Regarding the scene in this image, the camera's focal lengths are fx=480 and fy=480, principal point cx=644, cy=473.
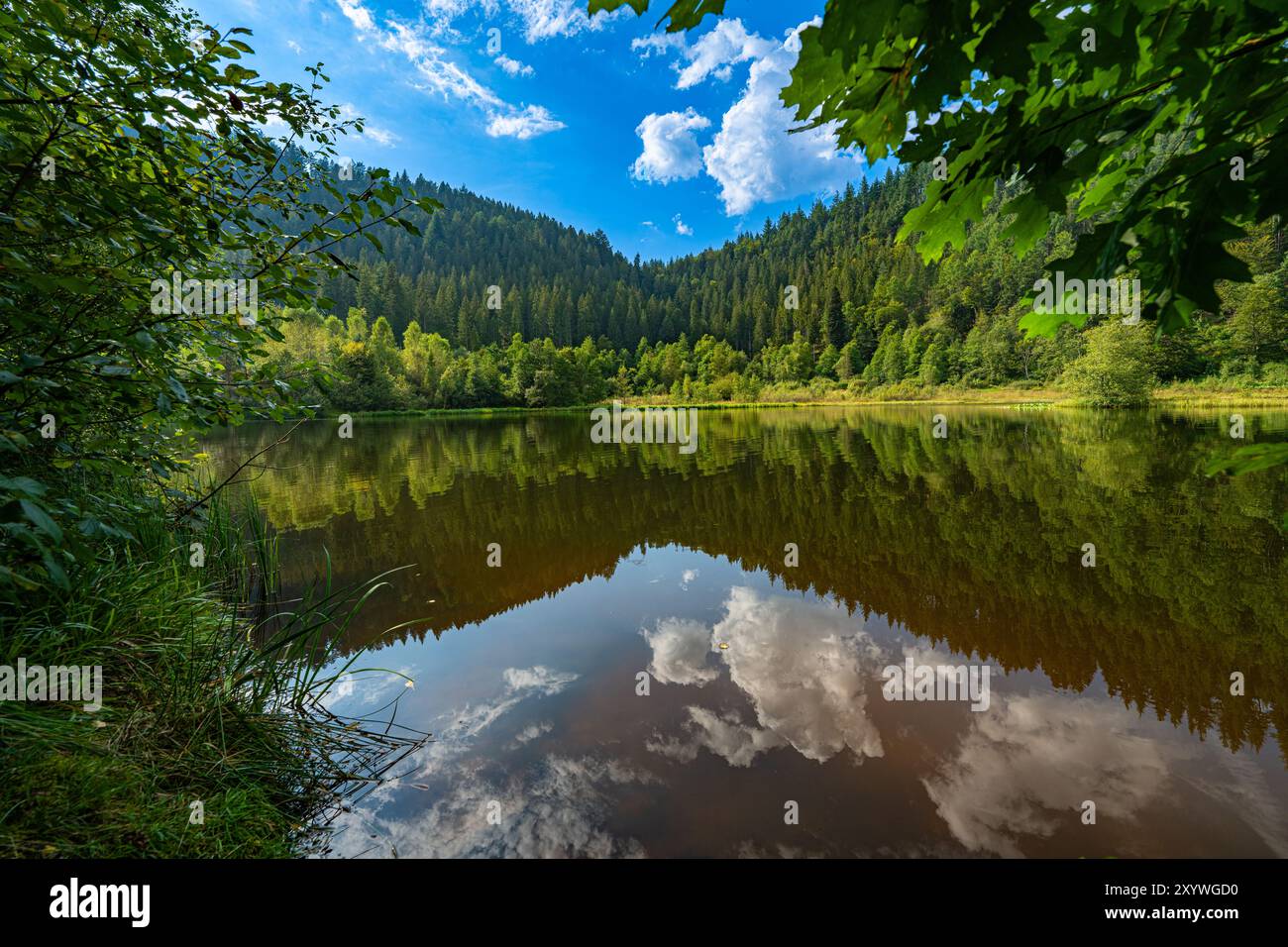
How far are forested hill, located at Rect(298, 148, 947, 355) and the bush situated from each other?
40.3 meters

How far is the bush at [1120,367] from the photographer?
38312 millimetres

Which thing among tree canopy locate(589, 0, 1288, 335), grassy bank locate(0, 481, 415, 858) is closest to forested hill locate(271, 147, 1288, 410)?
grassy bank locate(0, 481, 415, 858)

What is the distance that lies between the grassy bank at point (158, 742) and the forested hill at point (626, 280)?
71.8m

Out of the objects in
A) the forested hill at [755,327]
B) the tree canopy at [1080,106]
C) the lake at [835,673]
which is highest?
the forested hill at [755,327]

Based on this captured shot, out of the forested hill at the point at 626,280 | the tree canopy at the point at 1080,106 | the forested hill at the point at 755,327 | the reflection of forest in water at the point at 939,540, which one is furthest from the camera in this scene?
the forested hill at the point at 626,280

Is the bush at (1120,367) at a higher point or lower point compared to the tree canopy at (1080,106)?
higher

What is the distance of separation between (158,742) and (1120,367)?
5500cm

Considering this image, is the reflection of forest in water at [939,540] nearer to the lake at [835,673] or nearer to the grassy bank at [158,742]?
the lake at [835,673]

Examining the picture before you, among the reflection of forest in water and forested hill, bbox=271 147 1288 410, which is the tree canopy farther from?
forested hill, bbox=271 147 1288 410

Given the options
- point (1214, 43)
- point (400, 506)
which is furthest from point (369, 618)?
point (1214, 43)

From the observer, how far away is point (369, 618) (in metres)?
6.29

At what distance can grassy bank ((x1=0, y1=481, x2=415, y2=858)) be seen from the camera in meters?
2.13

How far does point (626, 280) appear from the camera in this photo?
146 m

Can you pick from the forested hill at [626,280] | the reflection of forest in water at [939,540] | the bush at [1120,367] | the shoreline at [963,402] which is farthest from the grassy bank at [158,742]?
the forested hill at [626,280]
